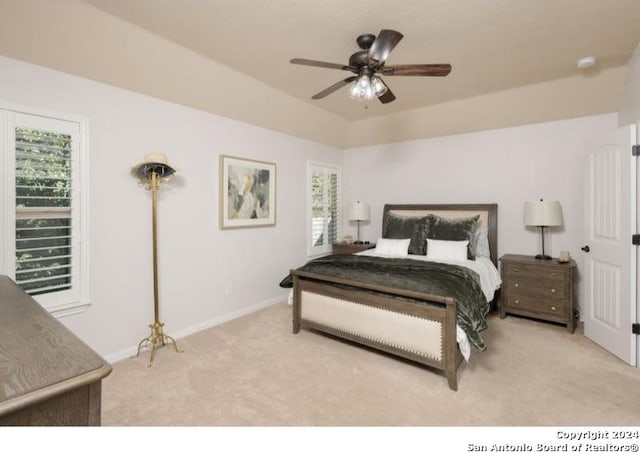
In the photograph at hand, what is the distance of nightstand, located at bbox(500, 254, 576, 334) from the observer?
3.35 meters

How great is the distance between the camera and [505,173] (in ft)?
13.5

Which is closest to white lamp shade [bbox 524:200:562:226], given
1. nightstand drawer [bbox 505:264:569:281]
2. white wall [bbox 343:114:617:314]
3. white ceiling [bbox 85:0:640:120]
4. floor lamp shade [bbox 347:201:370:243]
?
white wall [bbox 343:114:617:314]

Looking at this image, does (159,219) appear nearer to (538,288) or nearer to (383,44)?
(383,44)

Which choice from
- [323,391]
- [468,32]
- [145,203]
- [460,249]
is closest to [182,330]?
[145,203]

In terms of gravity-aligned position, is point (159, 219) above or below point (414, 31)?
below

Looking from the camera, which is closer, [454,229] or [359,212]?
[454,229]

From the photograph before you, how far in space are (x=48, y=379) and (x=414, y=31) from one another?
9.57 feet

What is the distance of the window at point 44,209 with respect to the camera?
7.31 feet

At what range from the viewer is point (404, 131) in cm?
469

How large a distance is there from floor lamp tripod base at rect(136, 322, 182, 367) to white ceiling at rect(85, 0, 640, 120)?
2535 millimetres

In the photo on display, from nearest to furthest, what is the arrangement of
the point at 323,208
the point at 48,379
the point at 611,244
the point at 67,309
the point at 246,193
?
the point at 48,379 < the point at 67,309 < the point at 611,244 < the point at 246,193 < the point at 323,208

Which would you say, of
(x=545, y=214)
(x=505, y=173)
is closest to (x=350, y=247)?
(x=505, y=173)
